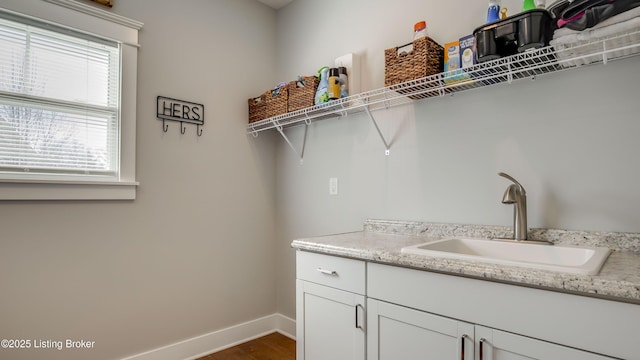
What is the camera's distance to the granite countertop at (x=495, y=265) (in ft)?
2.99

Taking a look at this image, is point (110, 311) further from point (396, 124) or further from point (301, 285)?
point (396, 124)

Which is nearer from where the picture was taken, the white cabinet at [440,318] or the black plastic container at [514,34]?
the white cabinet at [440,318]

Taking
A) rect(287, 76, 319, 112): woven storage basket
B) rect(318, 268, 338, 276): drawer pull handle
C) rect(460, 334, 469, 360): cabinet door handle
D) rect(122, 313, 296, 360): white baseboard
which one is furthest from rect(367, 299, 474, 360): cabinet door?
rect(122, 313, 296, 360): white baseboard

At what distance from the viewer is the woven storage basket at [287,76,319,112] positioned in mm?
Result: 2205

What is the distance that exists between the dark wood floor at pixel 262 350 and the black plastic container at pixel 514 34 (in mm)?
2095

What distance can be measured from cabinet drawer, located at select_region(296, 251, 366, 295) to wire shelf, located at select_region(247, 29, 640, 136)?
35.0 inches

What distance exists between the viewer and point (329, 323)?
159cm

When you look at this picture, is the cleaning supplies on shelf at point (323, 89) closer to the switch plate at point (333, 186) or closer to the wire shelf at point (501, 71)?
the wire shelf at point (501, 71)

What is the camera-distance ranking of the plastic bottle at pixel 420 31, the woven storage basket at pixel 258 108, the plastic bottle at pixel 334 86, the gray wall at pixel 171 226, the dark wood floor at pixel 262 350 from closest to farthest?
the plastic bottle at pixel 420 31, the gray wall at pixel 171 226, the plastic bottle at pixel 334 86, the dark wood floor at pixel 262 350, the woven storage basket at pixel 258 108

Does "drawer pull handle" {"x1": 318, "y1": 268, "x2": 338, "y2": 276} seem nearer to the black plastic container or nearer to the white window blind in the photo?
the black plastic container

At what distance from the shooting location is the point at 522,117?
5.21 ft

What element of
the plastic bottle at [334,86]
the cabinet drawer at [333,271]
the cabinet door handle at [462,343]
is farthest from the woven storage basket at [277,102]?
the cabinet door handle at [462,343]

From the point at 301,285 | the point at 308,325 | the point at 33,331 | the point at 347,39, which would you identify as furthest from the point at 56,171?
the point at 347,39

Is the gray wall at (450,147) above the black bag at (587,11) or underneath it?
underneath
